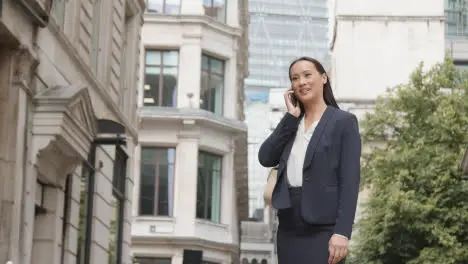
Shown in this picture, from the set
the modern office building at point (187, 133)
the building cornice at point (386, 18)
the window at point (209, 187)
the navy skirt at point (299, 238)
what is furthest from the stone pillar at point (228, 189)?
the navy skirt at point (299, 238)

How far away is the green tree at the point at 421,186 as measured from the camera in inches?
1428

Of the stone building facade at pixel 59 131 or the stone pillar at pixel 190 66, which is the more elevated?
the stone pillar at pixel 190 66

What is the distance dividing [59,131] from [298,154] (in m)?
12.5

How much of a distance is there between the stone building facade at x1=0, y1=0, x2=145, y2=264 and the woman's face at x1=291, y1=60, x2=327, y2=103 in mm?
10051

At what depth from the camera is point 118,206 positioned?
27141mm

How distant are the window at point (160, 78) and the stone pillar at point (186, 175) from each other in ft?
5.58

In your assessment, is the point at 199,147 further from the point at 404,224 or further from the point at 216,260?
the point at 404,224

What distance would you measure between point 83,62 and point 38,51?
3.65 metres

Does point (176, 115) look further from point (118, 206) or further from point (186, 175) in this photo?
point (118, 206)

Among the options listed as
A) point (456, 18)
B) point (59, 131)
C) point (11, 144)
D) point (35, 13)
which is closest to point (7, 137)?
point (11, 144)

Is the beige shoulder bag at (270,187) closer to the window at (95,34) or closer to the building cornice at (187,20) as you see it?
the window at (95,34)

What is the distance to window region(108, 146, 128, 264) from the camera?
2620cm

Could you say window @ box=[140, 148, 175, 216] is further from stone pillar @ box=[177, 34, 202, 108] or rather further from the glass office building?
the glass office building

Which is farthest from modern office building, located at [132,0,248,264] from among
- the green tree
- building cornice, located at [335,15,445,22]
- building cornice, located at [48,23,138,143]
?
building cornice, located at [48,23,138,143]
